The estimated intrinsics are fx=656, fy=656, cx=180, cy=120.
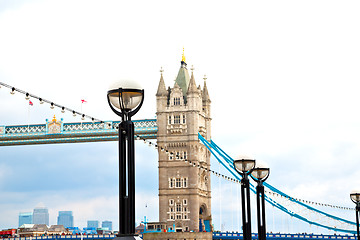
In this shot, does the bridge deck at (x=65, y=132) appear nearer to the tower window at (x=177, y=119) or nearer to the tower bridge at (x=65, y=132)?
the tower bridge at (x=65, y=132)

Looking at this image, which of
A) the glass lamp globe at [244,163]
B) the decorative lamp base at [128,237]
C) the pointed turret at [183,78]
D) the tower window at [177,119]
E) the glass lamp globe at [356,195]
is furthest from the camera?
the pointed turret at [183,78]

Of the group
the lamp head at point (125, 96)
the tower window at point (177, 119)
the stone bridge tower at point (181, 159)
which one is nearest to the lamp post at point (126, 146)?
the lamp head at point (125, 96)

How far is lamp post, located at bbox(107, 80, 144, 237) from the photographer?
8586 millimetres

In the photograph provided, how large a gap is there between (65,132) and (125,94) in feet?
220

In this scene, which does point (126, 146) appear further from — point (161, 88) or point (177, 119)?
point (161, 88)

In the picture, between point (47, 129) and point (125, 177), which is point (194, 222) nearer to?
point (47, 129)

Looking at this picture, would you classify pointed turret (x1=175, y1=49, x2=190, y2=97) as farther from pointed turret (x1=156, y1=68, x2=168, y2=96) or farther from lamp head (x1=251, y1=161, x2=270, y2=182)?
lamp head (x1=251, y1=161, x2=270, y2=182)

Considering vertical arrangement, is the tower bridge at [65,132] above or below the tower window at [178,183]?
above

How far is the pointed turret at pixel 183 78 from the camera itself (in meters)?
75.8

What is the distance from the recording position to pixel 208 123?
3088 inches

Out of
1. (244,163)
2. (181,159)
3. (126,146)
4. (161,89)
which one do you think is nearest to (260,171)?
(244,163)

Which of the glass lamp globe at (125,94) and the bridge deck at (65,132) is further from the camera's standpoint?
the bridge deck at (65,132)

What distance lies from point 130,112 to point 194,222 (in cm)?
6248

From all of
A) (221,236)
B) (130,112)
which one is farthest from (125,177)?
(221,236)
